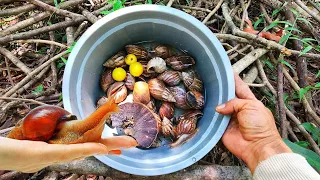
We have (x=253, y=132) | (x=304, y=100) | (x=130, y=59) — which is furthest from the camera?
(x=130, y=59)

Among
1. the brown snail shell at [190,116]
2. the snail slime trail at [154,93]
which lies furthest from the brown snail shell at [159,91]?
the brown snail shell at [190,116]

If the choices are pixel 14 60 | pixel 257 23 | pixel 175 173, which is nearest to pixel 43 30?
pixel 14 60

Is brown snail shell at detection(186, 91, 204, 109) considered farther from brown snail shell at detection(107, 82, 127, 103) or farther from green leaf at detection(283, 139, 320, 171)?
green leaf at detection(283, 139, 320, 171)

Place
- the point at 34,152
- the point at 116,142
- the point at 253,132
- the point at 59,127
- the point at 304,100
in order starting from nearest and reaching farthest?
the point at 34,152
the point at 59,127
the point at 116,142
the point at 253,132
the point at 304,100

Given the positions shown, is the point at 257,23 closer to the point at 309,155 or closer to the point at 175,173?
the point at 309,155

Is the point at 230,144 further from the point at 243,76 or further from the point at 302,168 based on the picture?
the point at 243,76

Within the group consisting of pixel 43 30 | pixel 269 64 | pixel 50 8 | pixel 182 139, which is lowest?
pixel 182 139

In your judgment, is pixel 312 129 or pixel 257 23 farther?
pixel 257 23

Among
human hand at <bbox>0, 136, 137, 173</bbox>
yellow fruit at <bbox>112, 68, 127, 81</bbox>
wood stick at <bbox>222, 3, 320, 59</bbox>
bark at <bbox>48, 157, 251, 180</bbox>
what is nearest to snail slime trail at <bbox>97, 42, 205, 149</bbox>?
yellow fruit at <bbox>112, 68, 127, 81</bbox>
